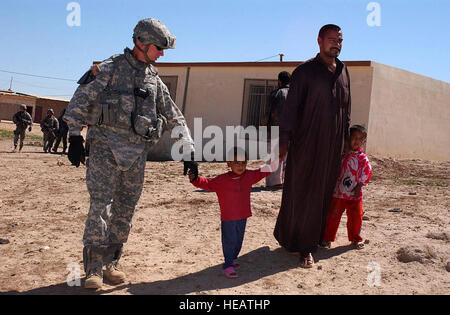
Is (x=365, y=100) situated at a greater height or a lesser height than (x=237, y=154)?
greater

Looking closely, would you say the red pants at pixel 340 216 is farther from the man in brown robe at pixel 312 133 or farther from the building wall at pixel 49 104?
the building wall at pixel 49 104

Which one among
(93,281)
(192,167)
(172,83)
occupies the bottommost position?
(93,281)

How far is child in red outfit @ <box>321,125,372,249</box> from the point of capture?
4.03m

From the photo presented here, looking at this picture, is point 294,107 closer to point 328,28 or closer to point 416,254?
point 328,28

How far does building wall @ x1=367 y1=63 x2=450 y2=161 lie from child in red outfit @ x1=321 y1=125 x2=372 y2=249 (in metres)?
8.24

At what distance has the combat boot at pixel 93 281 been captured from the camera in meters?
3.03

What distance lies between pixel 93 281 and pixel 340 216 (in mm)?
2267

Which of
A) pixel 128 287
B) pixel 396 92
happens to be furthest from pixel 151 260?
pixel 396 92

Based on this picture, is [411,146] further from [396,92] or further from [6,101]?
[6,101]

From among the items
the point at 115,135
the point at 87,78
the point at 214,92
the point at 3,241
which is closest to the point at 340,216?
the point at 115,135

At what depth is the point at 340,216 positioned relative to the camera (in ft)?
13.5

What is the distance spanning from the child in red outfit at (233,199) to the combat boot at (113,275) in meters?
0.79

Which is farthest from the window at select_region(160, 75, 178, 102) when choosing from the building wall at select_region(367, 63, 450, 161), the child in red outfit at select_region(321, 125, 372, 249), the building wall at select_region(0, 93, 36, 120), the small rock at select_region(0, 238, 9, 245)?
the building wall at select_region(0, 93, 36, 120)

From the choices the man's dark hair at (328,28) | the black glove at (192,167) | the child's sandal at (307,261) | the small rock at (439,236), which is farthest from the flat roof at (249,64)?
the black glove at (192,167)
